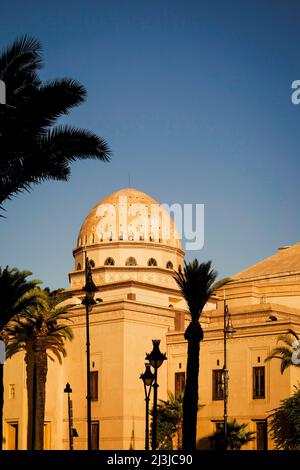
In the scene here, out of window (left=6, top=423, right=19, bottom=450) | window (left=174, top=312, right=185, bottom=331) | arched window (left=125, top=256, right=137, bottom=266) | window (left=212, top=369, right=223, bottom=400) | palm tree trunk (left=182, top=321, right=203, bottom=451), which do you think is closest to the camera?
palm tree trunk (left=182, top=321, right=203, bottom=451)

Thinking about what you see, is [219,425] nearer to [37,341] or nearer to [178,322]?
[178,322]

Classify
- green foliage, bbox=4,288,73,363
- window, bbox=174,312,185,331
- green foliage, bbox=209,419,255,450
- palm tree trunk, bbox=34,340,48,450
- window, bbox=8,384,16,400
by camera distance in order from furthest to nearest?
window, bbox=174,312,185,331, window, bbox=8,384,16,400, green foliage, bbox=4,288,73,363, green foliage, bbox=209,419,255,450, palm tree trunk, bbox=34,340,48,450

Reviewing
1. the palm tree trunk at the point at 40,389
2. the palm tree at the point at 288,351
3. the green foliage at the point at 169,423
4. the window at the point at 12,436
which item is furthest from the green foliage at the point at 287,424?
the window at the point at 12,436

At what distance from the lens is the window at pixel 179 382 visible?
153 feet

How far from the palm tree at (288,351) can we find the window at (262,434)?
2862mm

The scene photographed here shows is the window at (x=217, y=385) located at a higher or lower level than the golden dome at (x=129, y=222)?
lower

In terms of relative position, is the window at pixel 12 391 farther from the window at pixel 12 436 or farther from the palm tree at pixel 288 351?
the palm tree at pixel 288 351

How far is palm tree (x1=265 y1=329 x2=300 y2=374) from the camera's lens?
41.3 meters

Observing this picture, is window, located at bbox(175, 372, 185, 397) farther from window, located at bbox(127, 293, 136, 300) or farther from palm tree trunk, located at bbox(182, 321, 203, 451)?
palm tree trunk, located at bbox(182, 321, 203, 451)

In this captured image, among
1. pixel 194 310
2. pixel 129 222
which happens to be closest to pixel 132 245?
pixel 129 222

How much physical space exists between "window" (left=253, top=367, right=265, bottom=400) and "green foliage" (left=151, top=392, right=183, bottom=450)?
3539 millimetres

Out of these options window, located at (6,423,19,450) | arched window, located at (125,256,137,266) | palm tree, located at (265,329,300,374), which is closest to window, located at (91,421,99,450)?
window, located at (6,423,19,450)

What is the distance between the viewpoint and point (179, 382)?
154 ft

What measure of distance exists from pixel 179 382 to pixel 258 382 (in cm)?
483
